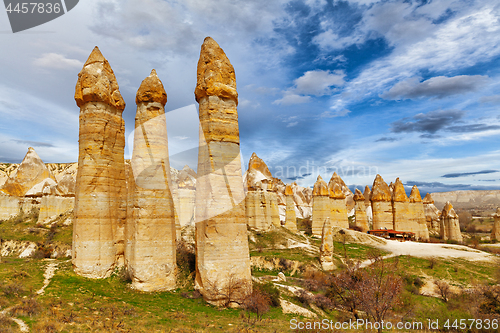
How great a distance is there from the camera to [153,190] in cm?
1752

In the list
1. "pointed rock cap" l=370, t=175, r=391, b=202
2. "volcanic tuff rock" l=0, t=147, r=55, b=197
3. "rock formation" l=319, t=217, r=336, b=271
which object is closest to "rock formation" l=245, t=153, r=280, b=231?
"rock formation" l=319, t=217, r=336, b=271

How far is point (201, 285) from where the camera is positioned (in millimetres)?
16188

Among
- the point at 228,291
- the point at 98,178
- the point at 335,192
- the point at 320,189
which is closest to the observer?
the point at 228,291

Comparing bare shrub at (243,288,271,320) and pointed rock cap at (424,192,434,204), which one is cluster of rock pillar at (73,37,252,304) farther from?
pointed rock cap at (424,192,434,204)

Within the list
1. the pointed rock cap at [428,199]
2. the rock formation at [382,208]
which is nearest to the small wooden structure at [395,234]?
the rock formation at [382,208]

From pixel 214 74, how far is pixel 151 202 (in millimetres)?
8128

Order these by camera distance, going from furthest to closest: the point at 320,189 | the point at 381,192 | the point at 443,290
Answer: the point at 320,189 → the point at 381,192 → the point at 443,290

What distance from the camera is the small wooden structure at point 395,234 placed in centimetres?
4166

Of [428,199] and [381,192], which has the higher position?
[381,192]

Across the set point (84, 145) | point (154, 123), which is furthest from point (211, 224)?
point (84, 145)

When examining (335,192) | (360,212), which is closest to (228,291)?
→ (335,192)

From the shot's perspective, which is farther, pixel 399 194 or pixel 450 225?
pixel 450 225

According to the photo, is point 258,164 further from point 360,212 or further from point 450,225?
point 450,225

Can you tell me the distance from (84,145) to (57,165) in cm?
8110
